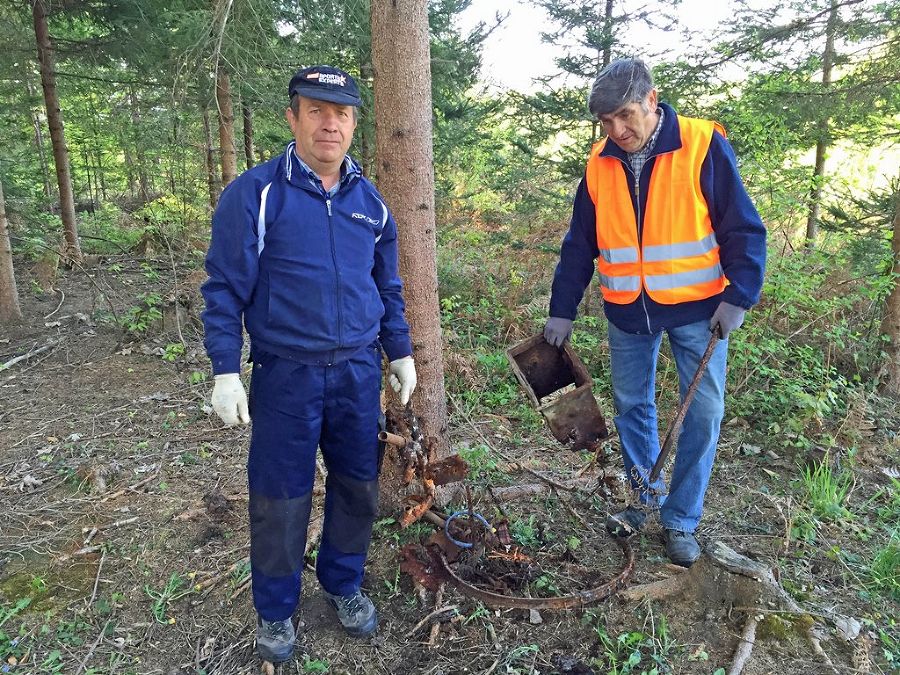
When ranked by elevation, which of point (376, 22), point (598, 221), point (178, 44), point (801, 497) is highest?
point (178, 44)

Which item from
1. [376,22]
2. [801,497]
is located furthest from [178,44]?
[801,497]

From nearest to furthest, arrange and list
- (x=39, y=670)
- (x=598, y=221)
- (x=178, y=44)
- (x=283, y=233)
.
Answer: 1. (x=283, y=233)
2. (x=39, y=670)
3. (x=598, y=221)
4. (x=178, y=44)

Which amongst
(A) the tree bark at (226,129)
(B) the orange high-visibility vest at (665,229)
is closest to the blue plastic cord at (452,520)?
(B) the orange high-visibility vest at (665,229)

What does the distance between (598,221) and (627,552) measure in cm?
170

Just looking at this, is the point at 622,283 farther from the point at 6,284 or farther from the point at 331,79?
the point at 6,284

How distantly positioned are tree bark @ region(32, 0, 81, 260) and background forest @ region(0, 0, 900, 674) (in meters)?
0.04

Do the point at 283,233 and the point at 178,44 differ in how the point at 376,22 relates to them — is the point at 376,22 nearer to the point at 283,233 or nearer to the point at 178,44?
the point at 283,233

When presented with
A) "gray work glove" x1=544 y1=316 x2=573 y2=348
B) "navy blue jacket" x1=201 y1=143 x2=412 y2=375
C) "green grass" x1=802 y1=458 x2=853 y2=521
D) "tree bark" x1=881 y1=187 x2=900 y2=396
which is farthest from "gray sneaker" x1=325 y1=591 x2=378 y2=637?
"tree bark" x1=881 y1=187 x2=900 y2=396

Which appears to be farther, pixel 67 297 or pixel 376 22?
pixel 67 297

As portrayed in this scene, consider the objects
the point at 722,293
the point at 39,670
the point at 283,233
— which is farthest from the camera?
the point at 722,293

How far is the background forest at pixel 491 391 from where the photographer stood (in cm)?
251

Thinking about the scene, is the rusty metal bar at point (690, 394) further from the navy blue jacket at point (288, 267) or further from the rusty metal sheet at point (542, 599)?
the navy blue jacket at point (288, 267)

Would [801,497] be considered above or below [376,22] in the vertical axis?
below

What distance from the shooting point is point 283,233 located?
6.89 ft
